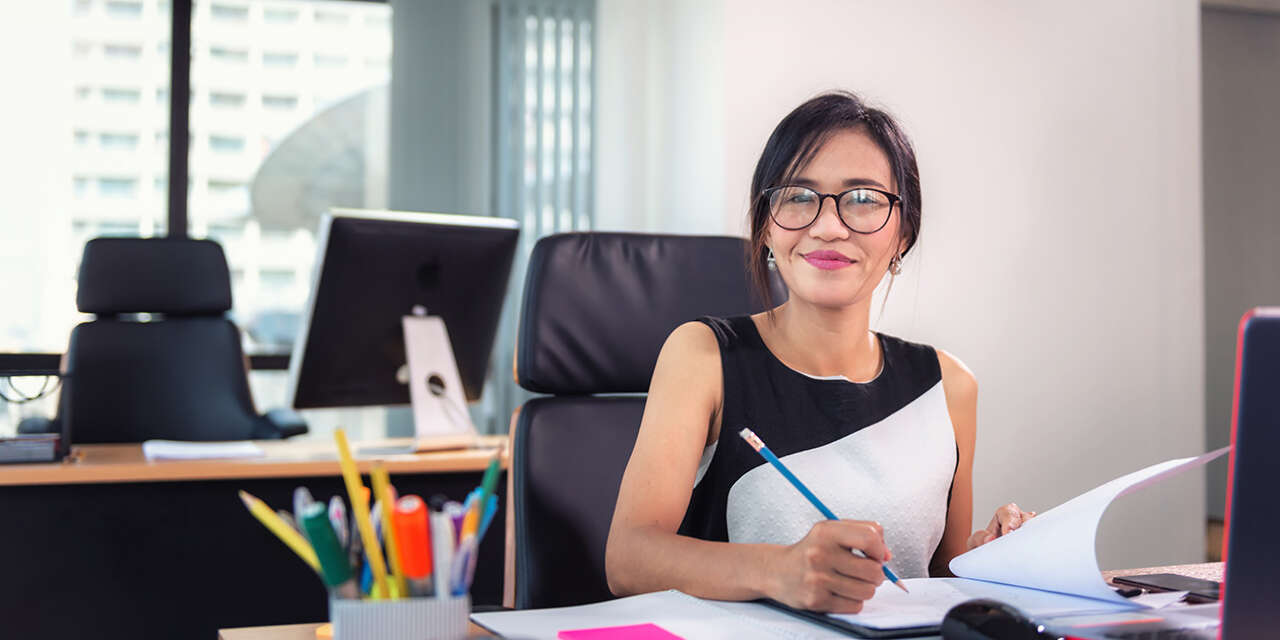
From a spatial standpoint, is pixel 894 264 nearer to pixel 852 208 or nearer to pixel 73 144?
pixel 852 208

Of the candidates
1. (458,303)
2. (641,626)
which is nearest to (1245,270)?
(458,303)

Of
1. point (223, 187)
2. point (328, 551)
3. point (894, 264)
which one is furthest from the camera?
point (223, 187)

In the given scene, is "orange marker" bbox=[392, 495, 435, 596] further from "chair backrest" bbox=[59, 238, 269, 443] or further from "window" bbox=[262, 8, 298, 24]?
"window" bbox=[262, 8, 298, 24]

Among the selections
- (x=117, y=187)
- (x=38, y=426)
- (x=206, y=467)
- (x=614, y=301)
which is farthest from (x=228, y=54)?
(x=614, y=301)

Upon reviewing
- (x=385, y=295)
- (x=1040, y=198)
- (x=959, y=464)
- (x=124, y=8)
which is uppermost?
(x=124, y=8)

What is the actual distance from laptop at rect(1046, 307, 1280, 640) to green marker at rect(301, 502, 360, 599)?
552 millimetres

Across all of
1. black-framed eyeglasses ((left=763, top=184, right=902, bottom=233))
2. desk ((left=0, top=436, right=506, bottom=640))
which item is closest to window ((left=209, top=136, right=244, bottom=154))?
desk ((left=0, top=436, right=506, bottom=640))

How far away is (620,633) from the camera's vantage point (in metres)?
0.84

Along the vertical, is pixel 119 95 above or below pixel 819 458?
above

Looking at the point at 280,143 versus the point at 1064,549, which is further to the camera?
the point at 280,143

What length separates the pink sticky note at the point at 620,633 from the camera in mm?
831

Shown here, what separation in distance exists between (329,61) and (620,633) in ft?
12.7

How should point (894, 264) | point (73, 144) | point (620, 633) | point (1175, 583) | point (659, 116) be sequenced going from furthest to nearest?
point (73, 144)
point (659, 116)
point (894, 264)
point (1175, 583)
point (620, 633)

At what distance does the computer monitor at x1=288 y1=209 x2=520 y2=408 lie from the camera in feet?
7.02
